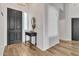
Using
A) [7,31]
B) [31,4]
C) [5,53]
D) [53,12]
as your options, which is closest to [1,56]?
[5,53]

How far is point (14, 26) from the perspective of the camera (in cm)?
247

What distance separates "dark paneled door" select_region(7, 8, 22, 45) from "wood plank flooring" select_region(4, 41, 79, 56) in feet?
0.40

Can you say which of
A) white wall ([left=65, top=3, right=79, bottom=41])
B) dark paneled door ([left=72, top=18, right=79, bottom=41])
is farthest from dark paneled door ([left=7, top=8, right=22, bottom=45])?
dark paneled door ([left=72, top=18, right=79, bottom=41])

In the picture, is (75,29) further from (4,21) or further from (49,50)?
(4,21)

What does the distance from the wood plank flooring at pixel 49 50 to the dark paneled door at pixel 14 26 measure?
12 centimetres

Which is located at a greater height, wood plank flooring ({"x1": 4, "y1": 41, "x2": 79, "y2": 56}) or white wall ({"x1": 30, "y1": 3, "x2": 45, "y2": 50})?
white wall ({"x1": 30, "y1": 3, "x2": 45, "y2": 50})

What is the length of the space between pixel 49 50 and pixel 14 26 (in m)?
0.82

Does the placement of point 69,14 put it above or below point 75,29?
above

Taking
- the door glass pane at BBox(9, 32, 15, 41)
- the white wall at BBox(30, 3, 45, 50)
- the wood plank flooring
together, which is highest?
the white wall at BBox(30, 3, 45, 50)

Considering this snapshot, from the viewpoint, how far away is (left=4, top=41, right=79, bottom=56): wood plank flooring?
Answer: 241cm

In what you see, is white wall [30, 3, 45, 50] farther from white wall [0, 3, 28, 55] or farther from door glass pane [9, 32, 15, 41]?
door glass pane [9, 32, 15, 41]

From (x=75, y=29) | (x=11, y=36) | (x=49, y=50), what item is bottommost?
(x=49, y=50)

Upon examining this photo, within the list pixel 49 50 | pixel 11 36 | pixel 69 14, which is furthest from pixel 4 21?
pixel 69 14

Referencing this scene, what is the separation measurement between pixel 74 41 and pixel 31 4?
3.60 feet
